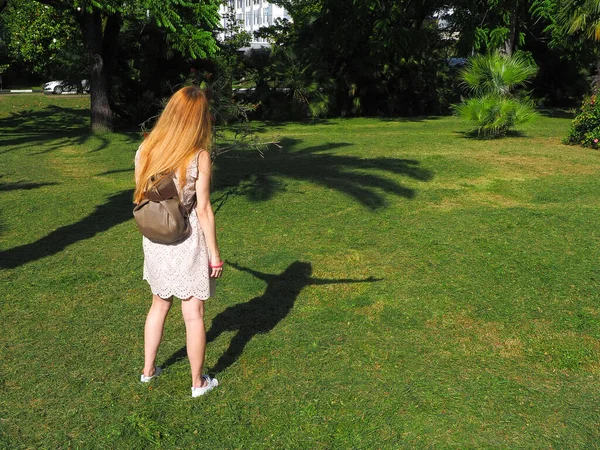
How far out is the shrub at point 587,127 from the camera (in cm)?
1511

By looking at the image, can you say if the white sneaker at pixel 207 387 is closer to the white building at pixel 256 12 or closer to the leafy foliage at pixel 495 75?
the leafy foliage at pixel 495 75

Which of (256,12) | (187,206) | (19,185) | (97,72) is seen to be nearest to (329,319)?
(187,206)

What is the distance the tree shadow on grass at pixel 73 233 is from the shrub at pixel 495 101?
31.2 ft

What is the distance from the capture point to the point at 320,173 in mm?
11672

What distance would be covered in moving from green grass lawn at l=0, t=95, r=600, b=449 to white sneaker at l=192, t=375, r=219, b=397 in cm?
4

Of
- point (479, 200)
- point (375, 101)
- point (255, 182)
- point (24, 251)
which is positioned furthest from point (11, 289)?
point (375, 101)

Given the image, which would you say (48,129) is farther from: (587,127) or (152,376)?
(152,376)

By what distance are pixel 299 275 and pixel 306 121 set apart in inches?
708

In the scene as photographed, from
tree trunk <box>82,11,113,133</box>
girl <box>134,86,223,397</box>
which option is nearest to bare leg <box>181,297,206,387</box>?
girl <box>134,86,223,397</box>

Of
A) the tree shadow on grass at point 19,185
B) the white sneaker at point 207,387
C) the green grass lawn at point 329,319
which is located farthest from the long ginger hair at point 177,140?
the tree shadow on grass at point 19,185

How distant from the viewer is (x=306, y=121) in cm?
2392

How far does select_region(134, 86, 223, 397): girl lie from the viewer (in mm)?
3625

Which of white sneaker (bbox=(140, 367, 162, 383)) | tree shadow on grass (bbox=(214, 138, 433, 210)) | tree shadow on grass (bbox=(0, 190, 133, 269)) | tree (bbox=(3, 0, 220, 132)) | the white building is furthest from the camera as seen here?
the white building

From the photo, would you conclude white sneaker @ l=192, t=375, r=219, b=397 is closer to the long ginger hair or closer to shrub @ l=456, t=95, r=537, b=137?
the long ginger hair
